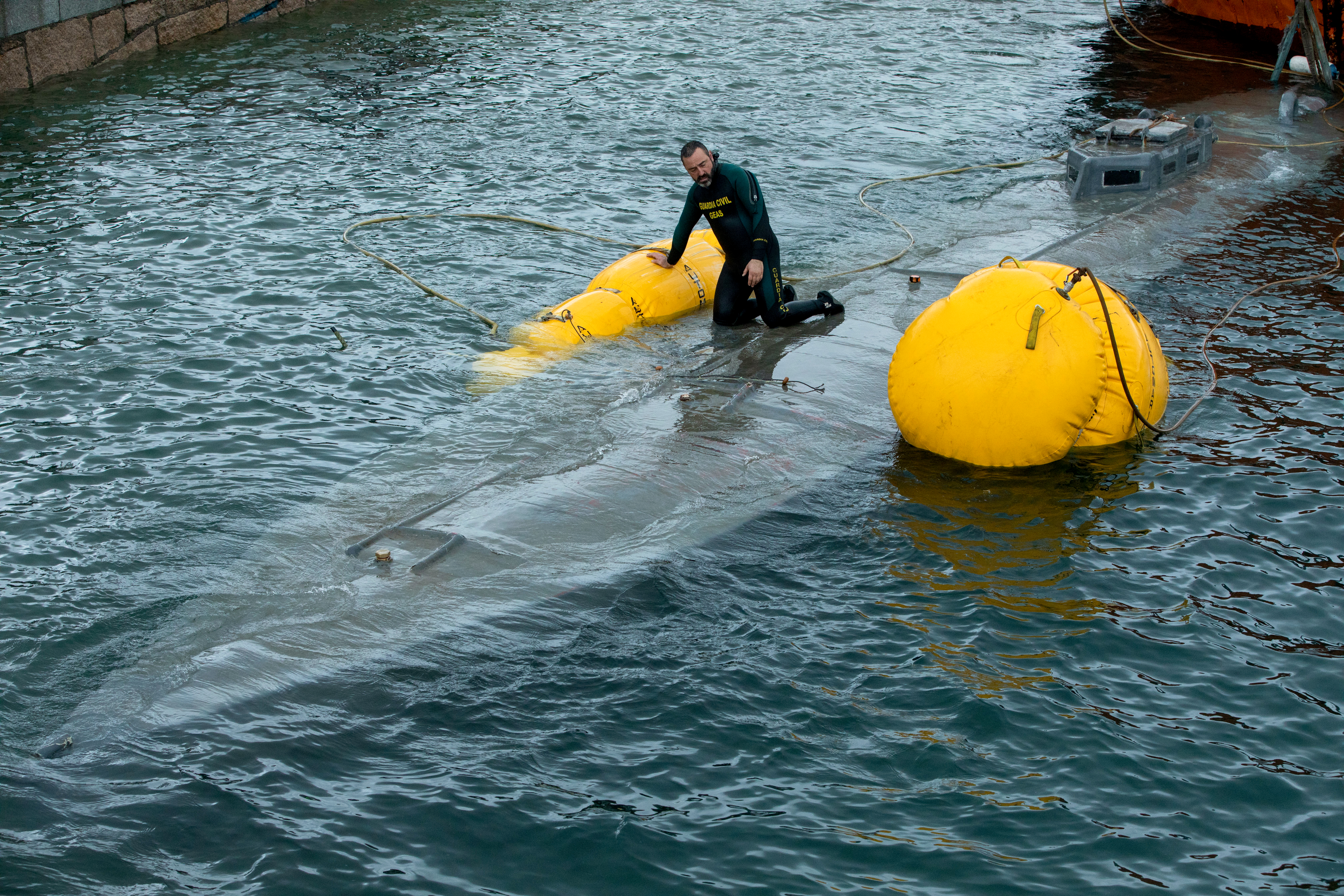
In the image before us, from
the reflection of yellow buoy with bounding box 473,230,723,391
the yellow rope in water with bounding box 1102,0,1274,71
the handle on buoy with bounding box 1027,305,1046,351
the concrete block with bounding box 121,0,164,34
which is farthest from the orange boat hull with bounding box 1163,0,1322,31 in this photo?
the concrete block with bounding box 121,0,164,34

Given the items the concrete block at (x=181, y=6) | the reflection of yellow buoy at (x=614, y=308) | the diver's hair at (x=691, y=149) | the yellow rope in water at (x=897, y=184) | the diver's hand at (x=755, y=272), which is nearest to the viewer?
the diver's hair at (x=691, y=149)

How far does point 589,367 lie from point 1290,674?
5.51 meters

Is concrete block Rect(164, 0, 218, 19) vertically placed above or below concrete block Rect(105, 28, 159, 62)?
above

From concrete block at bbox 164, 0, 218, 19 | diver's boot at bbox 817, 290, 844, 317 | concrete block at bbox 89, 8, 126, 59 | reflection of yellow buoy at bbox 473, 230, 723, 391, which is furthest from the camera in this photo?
concrete block at bbox 164, 0, 218, 19

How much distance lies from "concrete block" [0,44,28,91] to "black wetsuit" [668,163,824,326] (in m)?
12.1

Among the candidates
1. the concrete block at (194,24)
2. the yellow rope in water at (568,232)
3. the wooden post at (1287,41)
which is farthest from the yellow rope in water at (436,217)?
the wooden post at (1287,41)

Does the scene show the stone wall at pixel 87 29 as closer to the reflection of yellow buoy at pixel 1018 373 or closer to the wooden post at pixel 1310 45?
the reflection of yellow buoy at pixel 1018 373

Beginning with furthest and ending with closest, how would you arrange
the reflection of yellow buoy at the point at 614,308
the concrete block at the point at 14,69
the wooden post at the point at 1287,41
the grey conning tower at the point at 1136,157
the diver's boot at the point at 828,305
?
the wooden post at the point at 1287,41, the concrete block at the point at 14,69, the grey conning tower at the point at 1136,157, the diver's boot at the point at 828,305, the reflection of yellow buoy at the point at 614,308

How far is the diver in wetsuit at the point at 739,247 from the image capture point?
9648 millimetres

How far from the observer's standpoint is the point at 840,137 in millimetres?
16672

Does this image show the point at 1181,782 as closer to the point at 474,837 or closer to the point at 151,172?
the point at 474,837

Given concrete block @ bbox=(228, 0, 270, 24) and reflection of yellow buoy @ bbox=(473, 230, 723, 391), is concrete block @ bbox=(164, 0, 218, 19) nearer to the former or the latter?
concrete block @ bbox=(228, 0, 270, 24)

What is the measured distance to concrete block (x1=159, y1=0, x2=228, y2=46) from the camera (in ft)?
65.2

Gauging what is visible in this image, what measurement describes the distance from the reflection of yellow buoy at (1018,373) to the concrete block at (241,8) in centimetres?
1820
